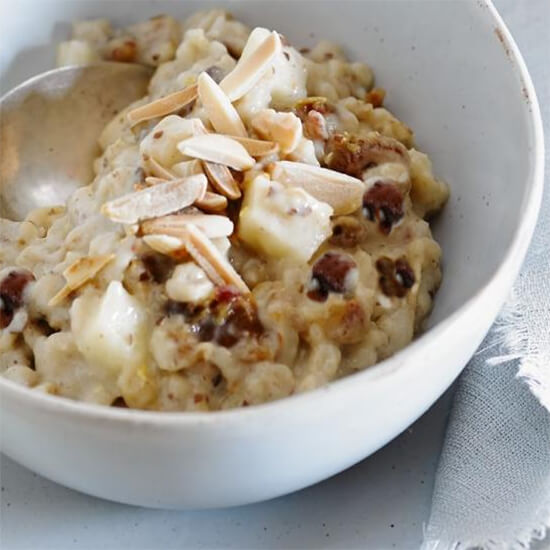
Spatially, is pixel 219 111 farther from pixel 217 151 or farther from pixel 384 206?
pixel 384 206

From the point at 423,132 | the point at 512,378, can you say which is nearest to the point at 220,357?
the point at 512,378

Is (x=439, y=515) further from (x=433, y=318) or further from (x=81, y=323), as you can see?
(x=81, y=323)

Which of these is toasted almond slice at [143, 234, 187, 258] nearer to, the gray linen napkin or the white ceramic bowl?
the white ceramic bowl

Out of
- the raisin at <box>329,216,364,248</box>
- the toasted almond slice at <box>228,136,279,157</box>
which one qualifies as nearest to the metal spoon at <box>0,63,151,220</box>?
the toasted almond slice at <box>228,136,279,157</box>

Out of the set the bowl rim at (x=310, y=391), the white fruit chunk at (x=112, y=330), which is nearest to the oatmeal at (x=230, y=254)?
the white fruit chunk at (x=112, y=330)

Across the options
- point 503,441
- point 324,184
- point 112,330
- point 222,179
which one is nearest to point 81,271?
point 112,330

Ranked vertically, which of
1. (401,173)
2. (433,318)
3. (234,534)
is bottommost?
(234,534)
